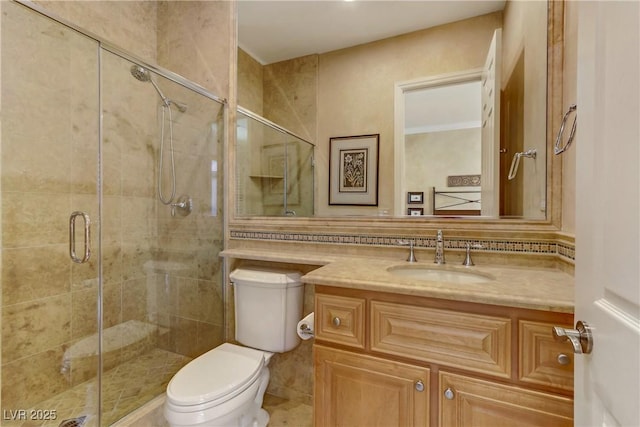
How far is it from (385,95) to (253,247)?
1191mm

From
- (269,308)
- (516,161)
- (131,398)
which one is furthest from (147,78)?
(516,161)

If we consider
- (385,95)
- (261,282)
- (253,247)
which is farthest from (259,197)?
(385,95)

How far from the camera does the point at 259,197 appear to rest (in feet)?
6.21

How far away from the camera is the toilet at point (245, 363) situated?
3.71 ft

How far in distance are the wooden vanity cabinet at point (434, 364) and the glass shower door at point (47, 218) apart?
1276 millimetres

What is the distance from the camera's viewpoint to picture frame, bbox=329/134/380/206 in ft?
5.16

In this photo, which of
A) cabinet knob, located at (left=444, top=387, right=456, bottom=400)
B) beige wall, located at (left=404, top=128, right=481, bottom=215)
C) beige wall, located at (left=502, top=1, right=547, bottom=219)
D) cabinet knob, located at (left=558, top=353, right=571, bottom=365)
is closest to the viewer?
cabinet knob, located at (left=558, top=353, right=571, bottom=365)

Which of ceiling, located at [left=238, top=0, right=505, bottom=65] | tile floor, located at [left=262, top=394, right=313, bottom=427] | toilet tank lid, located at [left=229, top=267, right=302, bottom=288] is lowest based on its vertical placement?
tile floor, located at [left=262, top=394, right=313, bottom=427]

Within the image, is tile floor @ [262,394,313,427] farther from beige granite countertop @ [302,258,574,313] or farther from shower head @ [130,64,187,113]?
shower head @ [130,64,187,113]

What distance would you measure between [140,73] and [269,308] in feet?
5.15

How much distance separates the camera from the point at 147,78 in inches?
68.8

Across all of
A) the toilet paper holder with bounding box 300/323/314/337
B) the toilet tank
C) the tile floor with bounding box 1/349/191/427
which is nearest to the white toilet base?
the toilet tank

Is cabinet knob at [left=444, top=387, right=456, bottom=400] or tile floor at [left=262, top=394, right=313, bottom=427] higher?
cabinet knob at [left=444, top=387, right=456, bottom=400]

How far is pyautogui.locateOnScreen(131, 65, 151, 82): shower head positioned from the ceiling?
23.8 inches
